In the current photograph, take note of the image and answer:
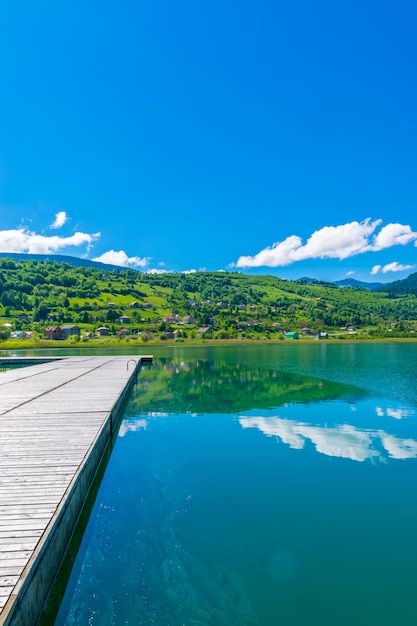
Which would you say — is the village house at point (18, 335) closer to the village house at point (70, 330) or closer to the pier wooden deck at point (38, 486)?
the village house at point (70, 330)

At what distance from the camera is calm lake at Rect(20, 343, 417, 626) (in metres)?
7.06

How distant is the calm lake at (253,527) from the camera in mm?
7062

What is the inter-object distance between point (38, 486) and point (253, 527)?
544 centimetres

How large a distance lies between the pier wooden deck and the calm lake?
1.30 m

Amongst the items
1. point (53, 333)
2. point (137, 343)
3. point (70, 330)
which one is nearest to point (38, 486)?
point (137, 343)

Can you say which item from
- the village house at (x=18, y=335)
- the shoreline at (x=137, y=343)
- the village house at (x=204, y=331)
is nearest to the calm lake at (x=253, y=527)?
the shoreline at (x=137, y=343)

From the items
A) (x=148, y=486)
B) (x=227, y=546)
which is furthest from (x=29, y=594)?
(x=148, y=486)

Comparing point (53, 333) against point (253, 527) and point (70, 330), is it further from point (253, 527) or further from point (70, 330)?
point (253, 527)

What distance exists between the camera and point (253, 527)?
9836mm

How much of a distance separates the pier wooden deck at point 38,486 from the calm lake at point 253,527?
4.28 ft

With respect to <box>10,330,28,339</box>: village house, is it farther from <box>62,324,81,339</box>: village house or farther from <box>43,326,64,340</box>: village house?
<box>62,324,81,339</box>: village house

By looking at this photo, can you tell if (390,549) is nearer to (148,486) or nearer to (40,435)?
(148,486)

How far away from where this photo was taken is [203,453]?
1609cm

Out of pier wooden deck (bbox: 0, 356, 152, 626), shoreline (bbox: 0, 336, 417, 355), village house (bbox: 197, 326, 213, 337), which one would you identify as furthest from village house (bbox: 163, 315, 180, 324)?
pier wooden deck (bbox: 0, 356, 152, 626)
